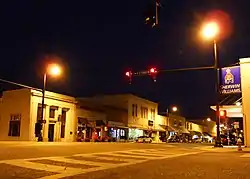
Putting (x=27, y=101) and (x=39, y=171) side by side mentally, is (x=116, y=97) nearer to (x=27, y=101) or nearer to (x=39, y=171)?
(x=27, y=101)

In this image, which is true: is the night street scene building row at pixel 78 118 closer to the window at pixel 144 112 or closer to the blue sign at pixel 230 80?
the window at pixel 144 112

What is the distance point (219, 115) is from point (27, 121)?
25409 millimetres

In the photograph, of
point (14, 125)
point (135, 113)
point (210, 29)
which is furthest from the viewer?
point (135, 113)

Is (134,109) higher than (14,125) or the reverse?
higher

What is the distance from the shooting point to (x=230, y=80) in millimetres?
30422

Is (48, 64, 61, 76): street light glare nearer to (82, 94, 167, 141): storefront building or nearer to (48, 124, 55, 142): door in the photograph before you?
(48, 124, 55, 142): door

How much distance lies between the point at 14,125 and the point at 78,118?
1031 centimetres

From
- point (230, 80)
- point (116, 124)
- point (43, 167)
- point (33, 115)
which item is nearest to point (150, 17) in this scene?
point (43, 167)

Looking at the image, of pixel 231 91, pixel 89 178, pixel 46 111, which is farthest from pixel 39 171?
pixel 46 111

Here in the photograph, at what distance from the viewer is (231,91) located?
30.3m

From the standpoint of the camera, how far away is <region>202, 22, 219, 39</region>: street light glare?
2631 cm

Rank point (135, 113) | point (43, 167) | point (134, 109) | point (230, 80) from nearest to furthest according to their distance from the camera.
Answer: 1. point (43, 167)
2. point (230, 80)
3. point (134, 109)
4. point (135, 113)

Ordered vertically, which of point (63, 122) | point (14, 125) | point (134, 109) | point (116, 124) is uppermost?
point (134, 109)

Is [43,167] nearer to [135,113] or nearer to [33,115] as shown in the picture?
[33,115]
